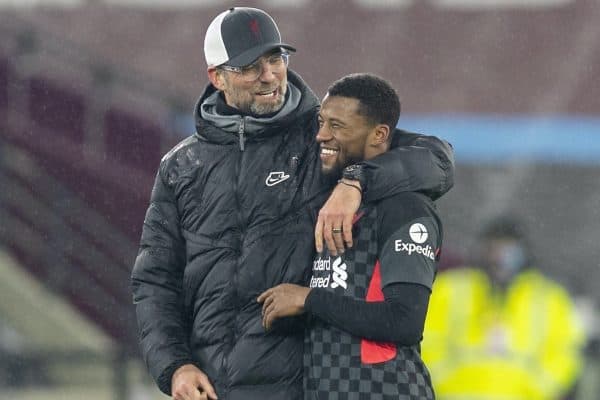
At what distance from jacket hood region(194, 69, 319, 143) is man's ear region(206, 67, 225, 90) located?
3 cm

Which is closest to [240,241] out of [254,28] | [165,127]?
[254,28]

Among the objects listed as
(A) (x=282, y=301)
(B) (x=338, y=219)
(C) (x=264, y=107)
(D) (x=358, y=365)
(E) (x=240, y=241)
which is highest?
(C) (x=264, y=107)

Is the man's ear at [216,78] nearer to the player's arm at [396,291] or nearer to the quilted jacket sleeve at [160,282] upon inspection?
the quilted jacket sleeve at [160,282]

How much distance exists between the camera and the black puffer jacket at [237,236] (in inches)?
150

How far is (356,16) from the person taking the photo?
21078 millimetres

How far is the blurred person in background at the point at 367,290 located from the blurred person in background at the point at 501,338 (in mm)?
4861

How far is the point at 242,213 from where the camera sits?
12.8 feet

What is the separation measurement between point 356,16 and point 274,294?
17626mm

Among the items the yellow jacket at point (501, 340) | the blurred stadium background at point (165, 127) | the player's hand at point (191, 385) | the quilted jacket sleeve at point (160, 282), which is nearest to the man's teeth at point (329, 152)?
the quilted jacket sleeve at point (160, 282)

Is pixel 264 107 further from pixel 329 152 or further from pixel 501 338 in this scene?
pixel 501 338

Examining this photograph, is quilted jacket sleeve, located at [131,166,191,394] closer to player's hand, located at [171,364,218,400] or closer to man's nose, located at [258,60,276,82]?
player's hand, located at [171,364,218,400]

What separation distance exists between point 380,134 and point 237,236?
0.48 metres

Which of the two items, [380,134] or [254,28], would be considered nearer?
[380,134]

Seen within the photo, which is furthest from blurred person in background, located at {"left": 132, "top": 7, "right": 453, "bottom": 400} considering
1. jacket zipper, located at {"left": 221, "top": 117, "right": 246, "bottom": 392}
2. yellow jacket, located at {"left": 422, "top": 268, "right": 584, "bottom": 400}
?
yellow jacket, located at {"left": 422, "top": 268, "right": 584, "bottom": 400}
